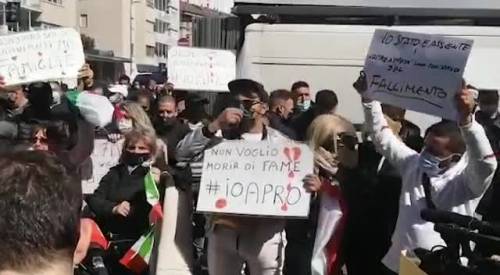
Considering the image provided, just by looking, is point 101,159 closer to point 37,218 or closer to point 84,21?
point 37,218

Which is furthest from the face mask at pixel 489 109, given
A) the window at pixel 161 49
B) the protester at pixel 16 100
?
the window at pixel 161 49

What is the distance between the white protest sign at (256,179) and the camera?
6219 millimetres

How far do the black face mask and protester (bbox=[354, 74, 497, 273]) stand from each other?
1.72 metres

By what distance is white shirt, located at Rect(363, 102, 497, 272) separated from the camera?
16.3 ft

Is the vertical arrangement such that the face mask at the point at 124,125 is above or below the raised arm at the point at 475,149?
below

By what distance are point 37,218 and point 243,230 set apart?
4.45m

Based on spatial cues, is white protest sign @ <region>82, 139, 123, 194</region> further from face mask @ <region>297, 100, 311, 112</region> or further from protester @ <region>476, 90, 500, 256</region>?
protester @ <region>476, 90, 500, 256</region>

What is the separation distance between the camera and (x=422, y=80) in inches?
226

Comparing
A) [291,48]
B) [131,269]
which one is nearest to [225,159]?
[131,269]

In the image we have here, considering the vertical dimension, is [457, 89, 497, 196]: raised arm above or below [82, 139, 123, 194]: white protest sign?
above

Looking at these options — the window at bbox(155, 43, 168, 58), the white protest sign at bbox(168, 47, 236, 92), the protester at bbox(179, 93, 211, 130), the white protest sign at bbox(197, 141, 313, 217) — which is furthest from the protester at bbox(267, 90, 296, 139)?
the window at bbox(155, 43, 168, 58)

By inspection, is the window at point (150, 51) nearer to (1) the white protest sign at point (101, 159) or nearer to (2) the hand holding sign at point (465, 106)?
(1) the white protest sign at point (101, 159)

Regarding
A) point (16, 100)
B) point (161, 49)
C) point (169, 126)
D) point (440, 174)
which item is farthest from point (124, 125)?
point (161, 49)

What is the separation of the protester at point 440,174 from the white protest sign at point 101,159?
8.09 ft
